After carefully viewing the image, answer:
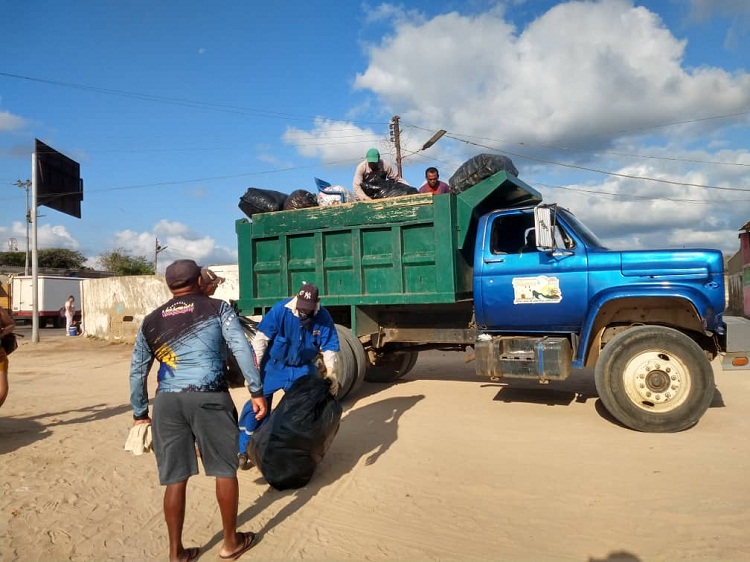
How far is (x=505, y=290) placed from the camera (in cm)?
601

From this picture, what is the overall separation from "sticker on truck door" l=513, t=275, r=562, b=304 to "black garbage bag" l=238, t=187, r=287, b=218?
3.32 meters

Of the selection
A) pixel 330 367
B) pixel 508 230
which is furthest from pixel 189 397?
pixel 508 230

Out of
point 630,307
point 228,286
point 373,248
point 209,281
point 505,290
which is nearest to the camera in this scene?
point 209,281

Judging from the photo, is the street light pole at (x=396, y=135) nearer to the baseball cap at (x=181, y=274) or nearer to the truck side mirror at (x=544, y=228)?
the truck side mirror at (x=544, y=228)

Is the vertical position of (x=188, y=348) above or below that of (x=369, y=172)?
below

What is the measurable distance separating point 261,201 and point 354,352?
8.04 feet

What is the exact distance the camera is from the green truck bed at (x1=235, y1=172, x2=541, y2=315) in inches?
246

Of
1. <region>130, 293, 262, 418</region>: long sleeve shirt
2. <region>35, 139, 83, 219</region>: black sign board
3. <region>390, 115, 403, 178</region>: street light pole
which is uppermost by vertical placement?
<region>390, 115, 403, 178</region>: street light pole

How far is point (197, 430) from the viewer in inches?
115

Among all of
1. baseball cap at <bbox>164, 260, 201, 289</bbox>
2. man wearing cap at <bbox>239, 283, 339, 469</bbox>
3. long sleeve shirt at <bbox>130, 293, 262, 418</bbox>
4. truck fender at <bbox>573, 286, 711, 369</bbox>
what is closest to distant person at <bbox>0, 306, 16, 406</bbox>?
man wearing cap at <bbox>239, 283, 339, 469</bbox>

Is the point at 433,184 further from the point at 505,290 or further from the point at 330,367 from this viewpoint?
the point at 330,367

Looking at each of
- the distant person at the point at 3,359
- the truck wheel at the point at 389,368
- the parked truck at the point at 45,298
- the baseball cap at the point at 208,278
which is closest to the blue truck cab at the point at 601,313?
the truck wheel at the point at 389,368

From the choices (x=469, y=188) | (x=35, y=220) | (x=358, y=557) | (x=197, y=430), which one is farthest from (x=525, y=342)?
(x=35, y=220)

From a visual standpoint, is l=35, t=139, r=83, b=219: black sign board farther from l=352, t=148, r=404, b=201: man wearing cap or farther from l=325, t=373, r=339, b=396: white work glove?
l=325, t=373, r=339, b=396: white work glove
